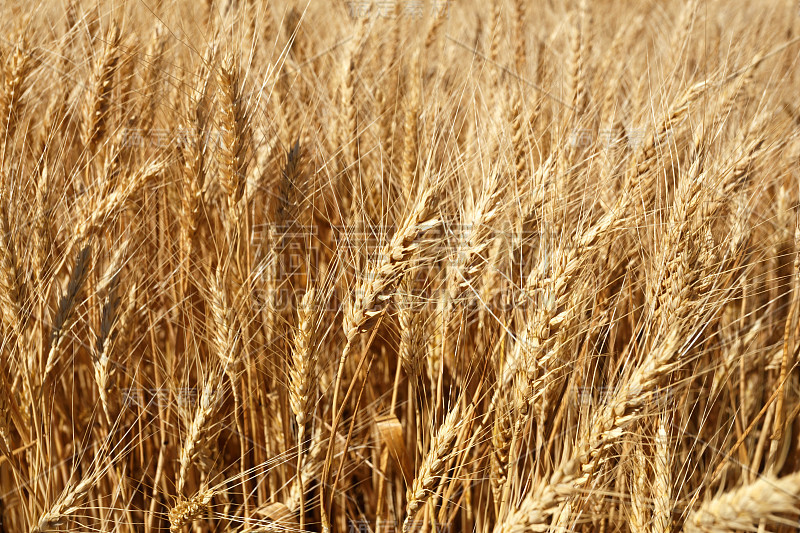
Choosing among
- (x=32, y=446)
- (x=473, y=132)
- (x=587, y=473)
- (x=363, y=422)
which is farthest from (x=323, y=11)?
(x=587, y=473)

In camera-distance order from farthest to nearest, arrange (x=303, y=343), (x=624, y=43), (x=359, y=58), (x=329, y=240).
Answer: (x=624, y=43) → (x=359, y=58) → (x=329, y=240) → (x=303, y=343)

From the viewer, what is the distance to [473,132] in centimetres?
182

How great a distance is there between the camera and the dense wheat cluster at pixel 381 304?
3.82 feet

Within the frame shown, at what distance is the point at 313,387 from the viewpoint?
124 cm

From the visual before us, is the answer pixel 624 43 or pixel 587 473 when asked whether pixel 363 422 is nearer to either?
pixel 587 473

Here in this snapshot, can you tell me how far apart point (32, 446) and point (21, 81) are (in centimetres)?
96

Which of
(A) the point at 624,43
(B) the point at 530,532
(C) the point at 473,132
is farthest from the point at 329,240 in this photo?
(A) the point at 624,43

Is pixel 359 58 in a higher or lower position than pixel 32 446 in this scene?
higher

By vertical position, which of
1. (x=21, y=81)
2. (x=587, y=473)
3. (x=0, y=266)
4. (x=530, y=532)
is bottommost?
(x=530, y=532)

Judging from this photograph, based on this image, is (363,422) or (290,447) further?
(363,422)

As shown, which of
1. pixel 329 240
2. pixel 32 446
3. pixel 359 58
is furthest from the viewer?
pixel 359 58

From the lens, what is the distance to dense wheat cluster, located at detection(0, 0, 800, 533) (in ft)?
3.82

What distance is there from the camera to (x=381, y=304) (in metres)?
1.23

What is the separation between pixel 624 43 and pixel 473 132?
1.41 metres
